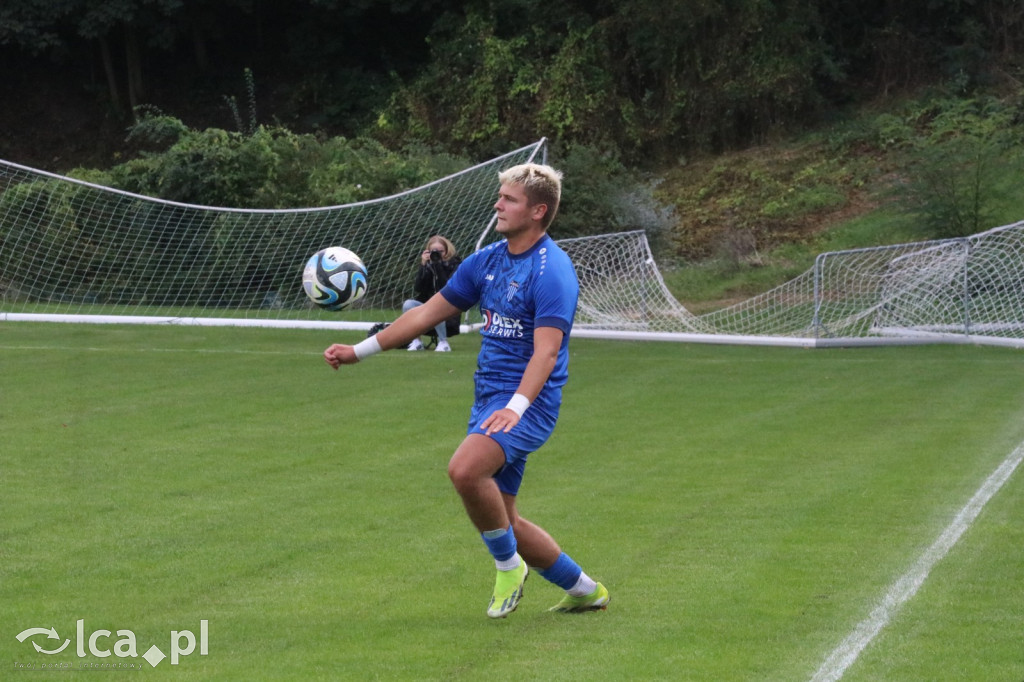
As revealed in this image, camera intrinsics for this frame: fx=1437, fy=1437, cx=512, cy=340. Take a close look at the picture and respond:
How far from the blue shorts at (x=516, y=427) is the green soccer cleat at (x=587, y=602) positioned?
532 mm

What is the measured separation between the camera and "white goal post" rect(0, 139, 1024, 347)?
20.3m

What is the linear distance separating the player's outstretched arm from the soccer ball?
6.52 metres

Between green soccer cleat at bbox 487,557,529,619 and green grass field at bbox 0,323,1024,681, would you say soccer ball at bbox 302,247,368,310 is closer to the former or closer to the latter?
green grass field at bbox 0,323,1024,681

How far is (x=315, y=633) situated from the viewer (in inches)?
219

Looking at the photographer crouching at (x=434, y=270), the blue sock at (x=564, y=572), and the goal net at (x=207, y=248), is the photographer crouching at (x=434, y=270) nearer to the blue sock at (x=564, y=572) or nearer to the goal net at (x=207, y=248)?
the goal net at (x=207, y=248)

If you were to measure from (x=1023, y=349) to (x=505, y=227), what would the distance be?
44.5 feet

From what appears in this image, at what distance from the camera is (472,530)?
7.57 metres

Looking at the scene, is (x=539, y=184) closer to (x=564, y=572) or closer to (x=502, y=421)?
(x=502, y=421)

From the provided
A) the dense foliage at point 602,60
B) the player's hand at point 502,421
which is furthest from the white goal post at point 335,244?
the player's hand at point 502,421

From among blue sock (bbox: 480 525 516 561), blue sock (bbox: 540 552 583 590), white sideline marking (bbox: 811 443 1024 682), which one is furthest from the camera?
blue sock (bbox: 540 552 583 590)

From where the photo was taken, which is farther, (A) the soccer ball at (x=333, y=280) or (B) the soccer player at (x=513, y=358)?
(A) the soccer ball at (x=333, y=280)

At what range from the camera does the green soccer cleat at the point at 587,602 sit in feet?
19.3

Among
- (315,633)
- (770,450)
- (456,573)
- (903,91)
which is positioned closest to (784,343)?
(770,450)

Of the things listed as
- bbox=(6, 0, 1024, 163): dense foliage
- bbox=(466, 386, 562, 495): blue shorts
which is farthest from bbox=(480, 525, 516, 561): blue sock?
bbox=(6, 0, 1024, 163): dense foliage
